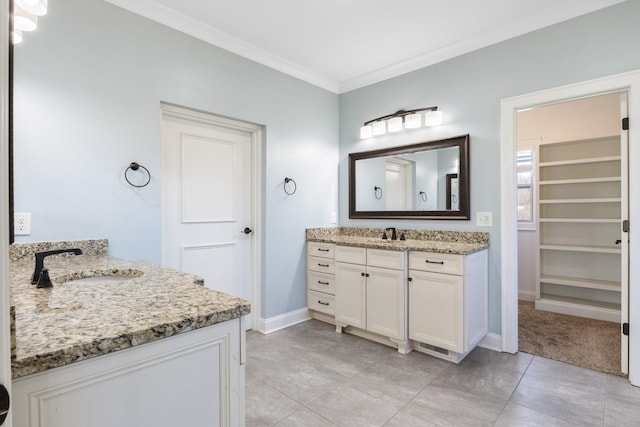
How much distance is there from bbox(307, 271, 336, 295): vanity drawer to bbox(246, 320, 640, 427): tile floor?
0.61 metres

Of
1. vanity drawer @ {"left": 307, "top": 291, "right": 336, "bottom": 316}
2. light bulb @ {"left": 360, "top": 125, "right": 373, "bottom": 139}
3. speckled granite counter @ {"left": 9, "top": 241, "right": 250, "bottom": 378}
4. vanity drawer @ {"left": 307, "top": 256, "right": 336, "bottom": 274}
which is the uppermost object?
light bulb @ {"left": 360, "top": 125, "right": 373, "bottom": 139}

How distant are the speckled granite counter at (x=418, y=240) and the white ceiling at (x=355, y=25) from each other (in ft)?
5.22

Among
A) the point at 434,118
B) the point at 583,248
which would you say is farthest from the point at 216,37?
the point at 583,248

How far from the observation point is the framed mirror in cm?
290

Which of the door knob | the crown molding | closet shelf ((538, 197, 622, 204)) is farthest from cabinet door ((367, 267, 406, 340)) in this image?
the door knob

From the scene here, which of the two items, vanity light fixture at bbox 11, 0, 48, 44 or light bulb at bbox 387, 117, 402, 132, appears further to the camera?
light bulb at bbox 387, 117, 402, 132

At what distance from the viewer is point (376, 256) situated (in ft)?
9.09

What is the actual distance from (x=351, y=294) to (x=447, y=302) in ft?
2.78

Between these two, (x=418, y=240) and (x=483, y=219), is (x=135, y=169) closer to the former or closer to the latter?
(x=418, y=240)

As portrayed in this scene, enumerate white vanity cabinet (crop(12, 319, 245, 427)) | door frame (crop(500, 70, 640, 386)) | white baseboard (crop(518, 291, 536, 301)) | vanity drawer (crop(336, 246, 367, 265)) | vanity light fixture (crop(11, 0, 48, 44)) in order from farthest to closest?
white baseboard (crop(518, 291, 536, 301)) < vanity drawer (crop(336, 246, 367, 265)) < door frame (crop(500, 70, 640, 386)) < vanity light fixture (crop(11, 0, 48, 44)) < white vanity cabinet (crop(12, 319, 245, 427))

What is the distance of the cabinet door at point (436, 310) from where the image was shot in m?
2.38

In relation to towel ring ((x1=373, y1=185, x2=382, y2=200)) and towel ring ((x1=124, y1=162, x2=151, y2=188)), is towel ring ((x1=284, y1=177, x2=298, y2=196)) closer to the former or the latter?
towel ring ((x1=373, y1=185, x2=382, y2=200))

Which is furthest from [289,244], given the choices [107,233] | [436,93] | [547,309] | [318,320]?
[547,309]

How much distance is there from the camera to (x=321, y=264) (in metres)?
3.29
